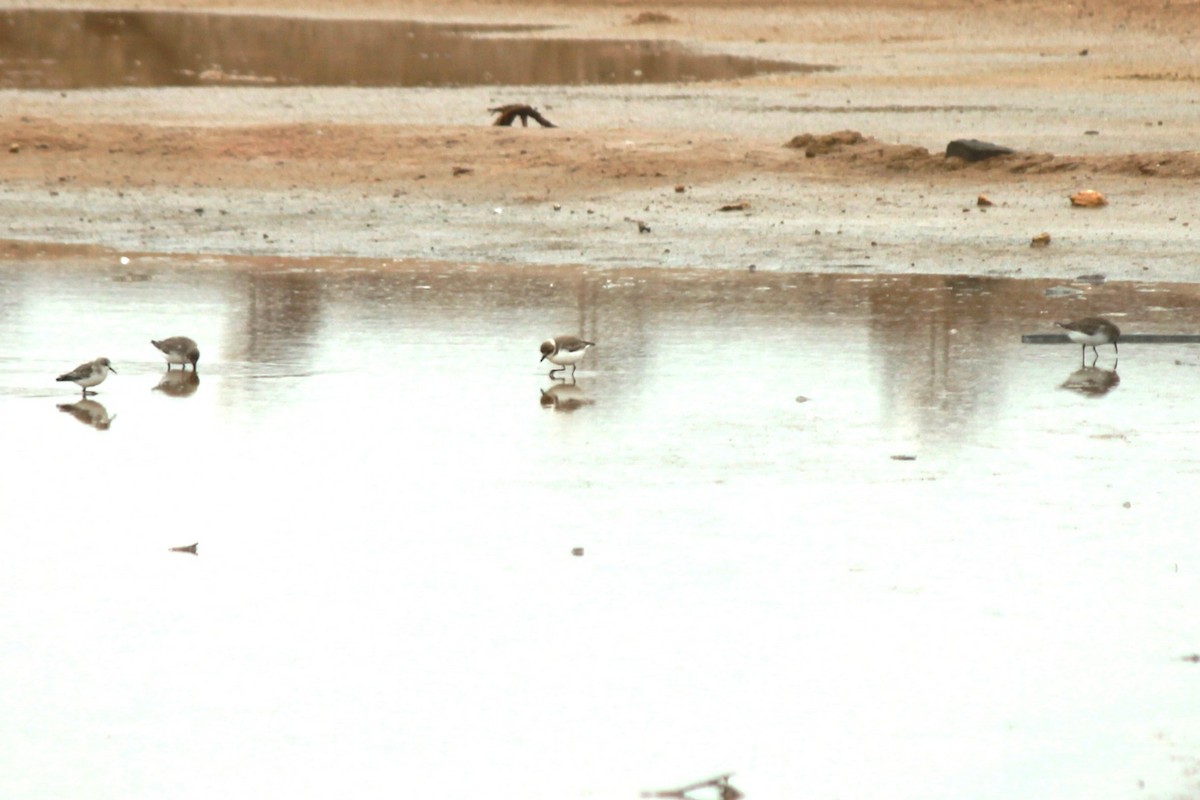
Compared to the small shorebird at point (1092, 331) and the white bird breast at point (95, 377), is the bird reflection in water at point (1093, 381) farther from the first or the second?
the white bird breast at point (95, 377)

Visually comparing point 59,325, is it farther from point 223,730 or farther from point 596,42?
point 596,42

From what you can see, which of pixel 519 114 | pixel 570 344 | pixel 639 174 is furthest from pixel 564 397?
pixel 519 114

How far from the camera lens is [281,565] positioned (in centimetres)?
702

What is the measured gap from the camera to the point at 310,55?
116ft

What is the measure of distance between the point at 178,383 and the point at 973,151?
1022cm

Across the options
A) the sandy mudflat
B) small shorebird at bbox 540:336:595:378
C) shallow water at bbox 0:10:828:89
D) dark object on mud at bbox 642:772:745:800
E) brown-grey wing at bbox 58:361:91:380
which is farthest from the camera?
shallow water at bbox 0:10:828:89

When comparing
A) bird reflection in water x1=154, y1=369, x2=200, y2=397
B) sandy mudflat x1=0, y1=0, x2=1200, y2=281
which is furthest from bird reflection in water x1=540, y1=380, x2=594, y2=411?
sandy mudflat x1=0, y1=0, x2=1200, y2=281

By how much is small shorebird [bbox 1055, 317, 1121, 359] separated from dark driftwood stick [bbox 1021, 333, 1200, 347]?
363mm

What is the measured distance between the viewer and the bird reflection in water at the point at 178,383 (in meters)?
10.1

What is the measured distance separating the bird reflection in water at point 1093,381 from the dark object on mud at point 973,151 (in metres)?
8.15

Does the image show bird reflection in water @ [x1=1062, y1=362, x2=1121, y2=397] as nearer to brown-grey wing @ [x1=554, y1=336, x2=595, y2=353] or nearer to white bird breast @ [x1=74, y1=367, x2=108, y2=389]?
brown-grey wing @ [x1=554, y1=336, x2=595, y2=353]

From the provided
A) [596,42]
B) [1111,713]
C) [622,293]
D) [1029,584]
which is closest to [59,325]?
[622,293]

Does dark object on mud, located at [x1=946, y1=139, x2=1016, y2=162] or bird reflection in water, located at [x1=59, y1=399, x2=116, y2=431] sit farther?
dark object on mud, located at [x1=946, y1=139, x2=1016, y2=162]

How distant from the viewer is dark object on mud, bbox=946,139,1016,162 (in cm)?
1850
